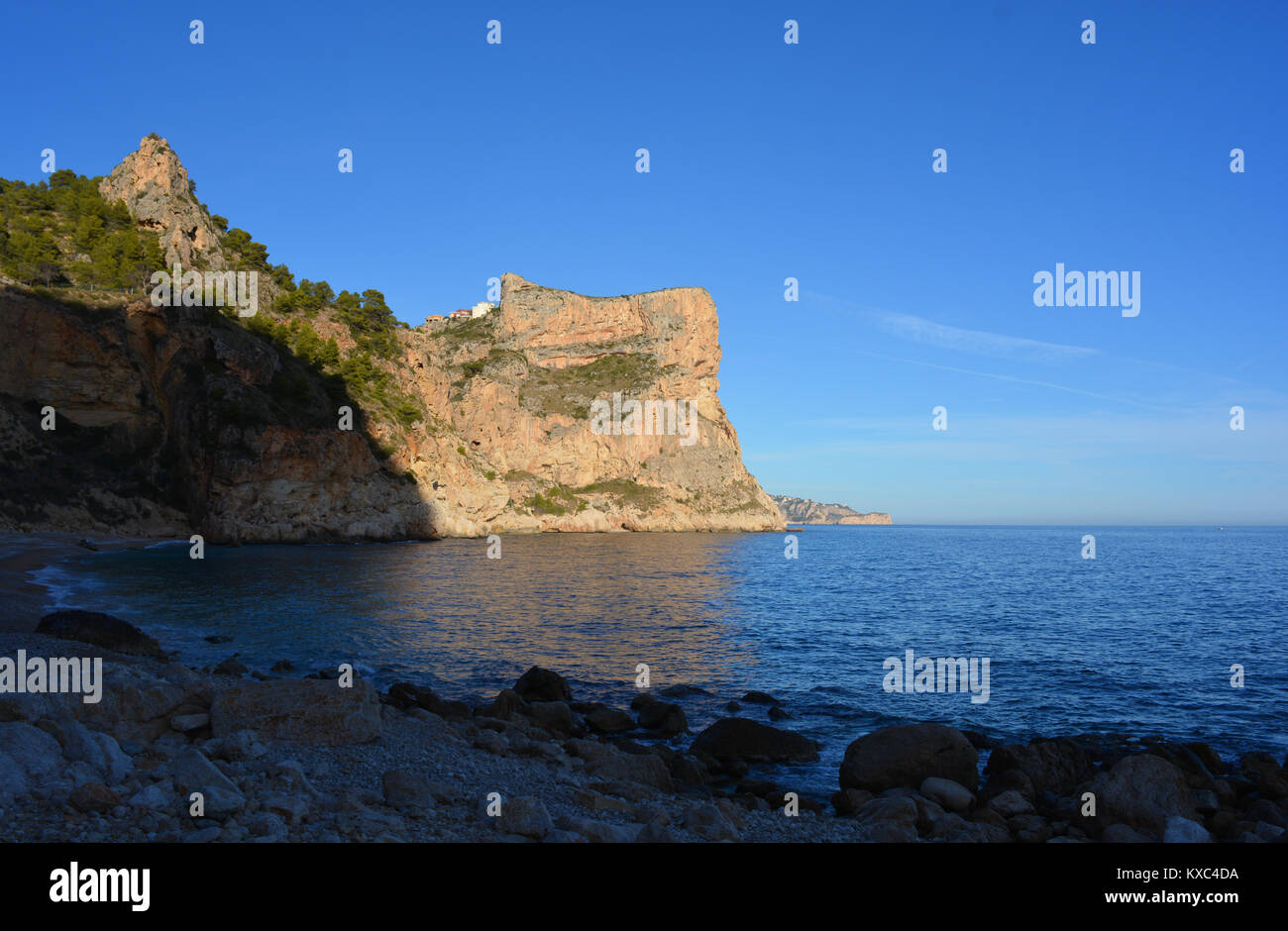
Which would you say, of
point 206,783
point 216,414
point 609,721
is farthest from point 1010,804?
point 216,414

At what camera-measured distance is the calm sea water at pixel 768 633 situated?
69.9ft

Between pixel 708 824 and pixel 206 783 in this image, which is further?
pixel 708 824

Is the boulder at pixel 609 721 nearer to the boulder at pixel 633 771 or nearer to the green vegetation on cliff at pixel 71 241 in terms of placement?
the boulder at pixel 633 771

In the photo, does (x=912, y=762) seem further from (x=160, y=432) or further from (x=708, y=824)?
(x=160, y=432)

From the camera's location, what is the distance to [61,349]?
73562 mm

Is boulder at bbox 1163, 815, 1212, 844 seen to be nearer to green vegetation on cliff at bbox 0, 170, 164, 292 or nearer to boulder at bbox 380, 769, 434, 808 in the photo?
boulder at bbox 380, 769, 434, 808

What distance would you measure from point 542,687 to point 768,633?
55.1 ft

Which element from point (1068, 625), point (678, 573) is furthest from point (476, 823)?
point (678, 573)

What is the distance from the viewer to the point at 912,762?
46.6ft

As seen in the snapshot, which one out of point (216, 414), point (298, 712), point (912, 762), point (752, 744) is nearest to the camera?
point (298, 712)

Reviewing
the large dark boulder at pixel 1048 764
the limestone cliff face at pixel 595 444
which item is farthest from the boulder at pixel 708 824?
the limestone cliff face at pixel 595 444
